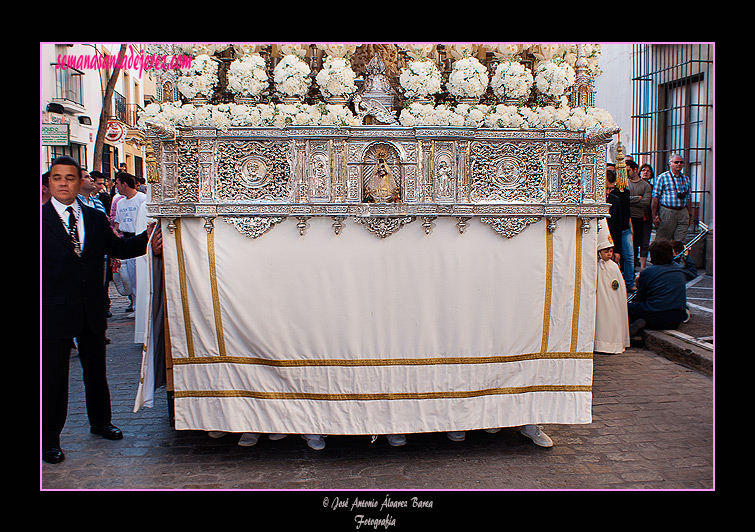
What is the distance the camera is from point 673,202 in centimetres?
957

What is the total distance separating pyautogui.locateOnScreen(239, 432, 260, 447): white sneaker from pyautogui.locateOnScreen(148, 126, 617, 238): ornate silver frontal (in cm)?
133

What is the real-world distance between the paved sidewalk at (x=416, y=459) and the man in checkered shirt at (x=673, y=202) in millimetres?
5168

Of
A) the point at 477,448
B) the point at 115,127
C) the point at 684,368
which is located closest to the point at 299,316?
the point at 477,448

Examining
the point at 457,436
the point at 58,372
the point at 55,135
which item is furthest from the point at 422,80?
the point at 55,135

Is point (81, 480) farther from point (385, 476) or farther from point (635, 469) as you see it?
point (635, 469)

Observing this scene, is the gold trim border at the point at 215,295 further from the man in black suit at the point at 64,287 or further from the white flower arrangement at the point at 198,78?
the white flower arrangement at the point at 198,78

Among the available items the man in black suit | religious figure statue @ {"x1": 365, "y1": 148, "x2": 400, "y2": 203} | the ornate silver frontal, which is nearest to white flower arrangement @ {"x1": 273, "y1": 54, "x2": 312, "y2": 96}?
the ornate silver frontal

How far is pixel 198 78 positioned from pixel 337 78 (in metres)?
0.94

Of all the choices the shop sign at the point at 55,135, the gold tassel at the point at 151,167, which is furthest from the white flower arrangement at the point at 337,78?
the shop sign at the point at 55,135

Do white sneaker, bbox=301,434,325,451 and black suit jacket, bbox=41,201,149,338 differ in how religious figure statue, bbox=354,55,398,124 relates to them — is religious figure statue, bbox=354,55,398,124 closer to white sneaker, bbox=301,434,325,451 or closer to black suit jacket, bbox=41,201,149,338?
black suit jacket, bbox=41,201,149,338

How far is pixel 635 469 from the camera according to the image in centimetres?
393

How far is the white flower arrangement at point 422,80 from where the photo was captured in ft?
14.6

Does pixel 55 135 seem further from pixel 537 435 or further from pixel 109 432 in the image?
pixel 537 435

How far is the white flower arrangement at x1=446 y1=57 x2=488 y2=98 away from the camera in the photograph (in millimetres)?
4441
